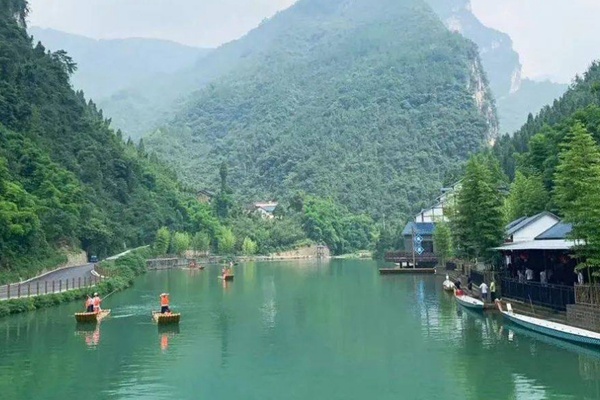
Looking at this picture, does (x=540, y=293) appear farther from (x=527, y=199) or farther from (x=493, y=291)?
(x=527, y=199)

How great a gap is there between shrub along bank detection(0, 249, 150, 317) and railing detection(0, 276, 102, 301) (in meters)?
0.53

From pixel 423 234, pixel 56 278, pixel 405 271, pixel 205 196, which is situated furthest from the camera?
pixel 205 196

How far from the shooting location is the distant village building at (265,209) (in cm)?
15800

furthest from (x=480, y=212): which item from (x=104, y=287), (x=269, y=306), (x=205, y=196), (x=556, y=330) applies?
(x=205, y=196)

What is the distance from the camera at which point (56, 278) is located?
180 feet

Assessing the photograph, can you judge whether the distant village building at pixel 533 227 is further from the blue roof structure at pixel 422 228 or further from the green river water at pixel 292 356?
the blue roof structure at pixel 422 228

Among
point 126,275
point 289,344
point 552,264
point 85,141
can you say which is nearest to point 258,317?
point 289,344

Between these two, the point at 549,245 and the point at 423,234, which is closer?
the point at 549,245

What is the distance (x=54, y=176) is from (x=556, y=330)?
52.1 meters

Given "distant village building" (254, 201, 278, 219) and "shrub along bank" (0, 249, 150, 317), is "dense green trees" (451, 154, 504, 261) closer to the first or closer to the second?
"shrub along bank" (0, 249, 150, 317)

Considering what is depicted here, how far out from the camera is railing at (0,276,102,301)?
42106 mm

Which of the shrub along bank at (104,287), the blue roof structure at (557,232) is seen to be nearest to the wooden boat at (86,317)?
the shrub along bank at (104,287)

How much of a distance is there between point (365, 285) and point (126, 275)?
23.0 meters

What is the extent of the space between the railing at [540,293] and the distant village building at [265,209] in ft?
385
